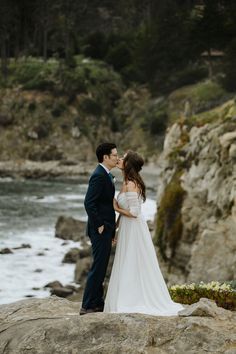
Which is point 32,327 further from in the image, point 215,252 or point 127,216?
point 215,252

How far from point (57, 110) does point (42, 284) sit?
6703 centimetres

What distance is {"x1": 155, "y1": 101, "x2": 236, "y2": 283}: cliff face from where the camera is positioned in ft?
72.2

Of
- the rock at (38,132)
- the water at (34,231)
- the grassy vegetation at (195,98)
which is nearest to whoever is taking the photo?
the water at (34,231)

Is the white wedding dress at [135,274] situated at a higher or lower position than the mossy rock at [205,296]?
higher

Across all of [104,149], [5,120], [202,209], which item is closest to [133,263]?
[104,149]

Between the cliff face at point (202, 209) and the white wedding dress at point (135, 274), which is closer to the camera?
the white wedding dress at point (135, 274)

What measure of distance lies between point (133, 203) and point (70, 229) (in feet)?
113

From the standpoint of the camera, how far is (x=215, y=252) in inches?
864

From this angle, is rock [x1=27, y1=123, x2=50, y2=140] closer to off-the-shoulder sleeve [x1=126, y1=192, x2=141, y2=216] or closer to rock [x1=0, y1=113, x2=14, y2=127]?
rock [x1=0, y1=113, x2=14, y2=127]

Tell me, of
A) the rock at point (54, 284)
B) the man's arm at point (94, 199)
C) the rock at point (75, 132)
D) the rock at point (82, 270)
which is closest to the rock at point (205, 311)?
the man's arm at point (94, 199)

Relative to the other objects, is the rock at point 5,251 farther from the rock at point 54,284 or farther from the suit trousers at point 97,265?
the suit trousers at point 97,265

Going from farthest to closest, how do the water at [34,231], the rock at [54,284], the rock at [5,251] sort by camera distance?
the rock at [5,251]
the water at [34,231]
the rock at [54,284]

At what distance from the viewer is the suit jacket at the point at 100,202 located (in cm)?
953

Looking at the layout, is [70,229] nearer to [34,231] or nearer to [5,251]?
[34,231]
